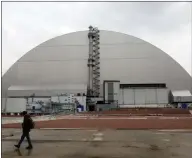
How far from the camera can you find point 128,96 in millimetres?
64312

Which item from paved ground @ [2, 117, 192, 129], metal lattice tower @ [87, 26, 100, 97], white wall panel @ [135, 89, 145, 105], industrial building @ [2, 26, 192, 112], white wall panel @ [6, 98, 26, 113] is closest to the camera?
paved ground @ [2, 117, 192, 129]

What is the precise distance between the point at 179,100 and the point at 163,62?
11.9 m

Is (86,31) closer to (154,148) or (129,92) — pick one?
(129,92)

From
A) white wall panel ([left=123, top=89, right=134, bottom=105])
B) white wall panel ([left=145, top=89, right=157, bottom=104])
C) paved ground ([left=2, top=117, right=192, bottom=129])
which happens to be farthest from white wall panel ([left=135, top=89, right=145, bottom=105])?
paved ground ([left=2, top=117, right=192, bottom=129])

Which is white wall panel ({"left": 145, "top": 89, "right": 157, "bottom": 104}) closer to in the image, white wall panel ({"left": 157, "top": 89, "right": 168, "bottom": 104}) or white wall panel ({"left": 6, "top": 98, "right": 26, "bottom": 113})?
white wall panel ({"left": 157, "top": 89, "right": 168, "bottom": 104})

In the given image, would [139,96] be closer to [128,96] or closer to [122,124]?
[128,96]

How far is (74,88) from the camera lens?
6875 centimetres

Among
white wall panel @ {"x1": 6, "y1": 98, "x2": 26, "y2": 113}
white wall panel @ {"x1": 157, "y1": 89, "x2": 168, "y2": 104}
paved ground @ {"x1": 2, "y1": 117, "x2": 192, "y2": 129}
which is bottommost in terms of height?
paved ground @ {"x1": 2, "y1": 117, "x2": 192, "y2": 129}

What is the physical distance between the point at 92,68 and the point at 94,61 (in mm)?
1775

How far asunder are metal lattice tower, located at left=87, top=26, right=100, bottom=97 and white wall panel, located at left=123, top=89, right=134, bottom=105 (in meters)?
7.11

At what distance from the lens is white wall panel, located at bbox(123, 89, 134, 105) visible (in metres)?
64.0

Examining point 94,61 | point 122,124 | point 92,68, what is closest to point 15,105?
point 92,68

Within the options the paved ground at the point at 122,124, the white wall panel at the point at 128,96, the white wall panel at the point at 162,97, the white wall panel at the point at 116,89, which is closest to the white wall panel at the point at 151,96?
the white wall panel at the point at 162,97

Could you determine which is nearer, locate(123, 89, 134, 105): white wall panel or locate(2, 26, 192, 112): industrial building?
locate(123, 89, 134, 105): white wall panel
